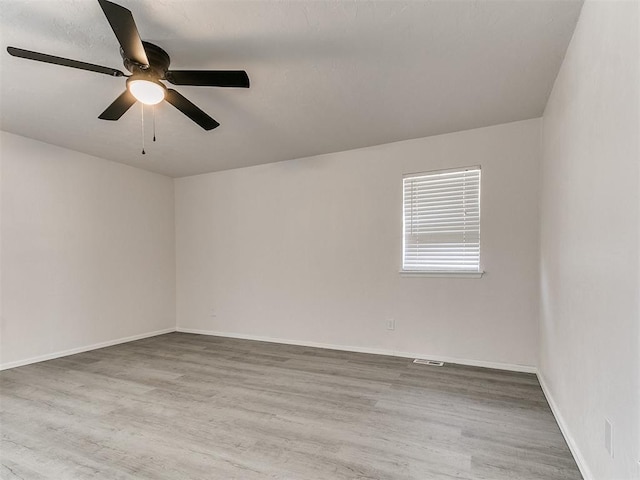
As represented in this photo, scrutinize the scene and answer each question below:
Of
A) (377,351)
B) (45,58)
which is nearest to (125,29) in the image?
(45,58)

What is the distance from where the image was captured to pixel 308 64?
225 centimetres

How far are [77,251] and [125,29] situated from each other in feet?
11.2

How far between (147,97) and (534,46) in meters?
2.41

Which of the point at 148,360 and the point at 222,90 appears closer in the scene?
the point at 222,90

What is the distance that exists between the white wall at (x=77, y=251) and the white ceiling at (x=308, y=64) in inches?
19.8

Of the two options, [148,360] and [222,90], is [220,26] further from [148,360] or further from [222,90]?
[148,360]

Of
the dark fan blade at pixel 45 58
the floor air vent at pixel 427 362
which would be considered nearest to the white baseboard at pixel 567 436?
the floor air vent at pixel 427 362

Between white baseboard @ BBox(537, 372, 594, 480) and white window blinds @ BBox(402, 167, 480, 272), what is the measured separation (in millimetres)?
1240

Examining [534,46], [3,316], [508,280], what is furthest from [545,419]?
[3,316]

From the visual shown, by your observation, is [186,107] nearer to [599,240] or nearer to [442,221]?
[599,240]

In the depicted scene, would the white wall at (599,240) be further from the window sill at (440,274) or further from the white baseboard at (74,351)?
the white baseboard at (74,351)

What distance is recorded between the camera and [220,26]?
1.88m

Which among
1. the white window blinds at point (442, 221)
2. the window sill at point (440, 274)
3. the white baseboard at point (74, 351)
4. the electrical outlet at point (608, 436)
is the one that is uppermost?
the white window blinds at point (442, 221)

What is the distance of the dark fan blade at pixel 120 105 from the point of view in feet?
7.29
